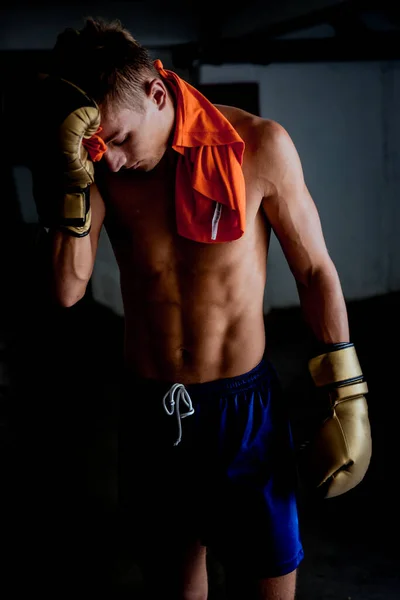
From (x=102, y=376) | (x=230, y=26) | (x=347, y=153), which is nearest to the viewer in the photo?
(x=102, y=376)

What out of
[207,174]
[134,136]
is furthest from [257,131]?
[134,136]

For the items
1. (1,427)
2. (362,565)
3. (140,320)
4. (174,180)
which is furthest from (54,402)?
(174,180)

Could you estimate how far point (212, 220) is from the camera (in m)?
1.16

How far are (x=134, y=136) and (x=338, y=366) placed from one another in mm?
609

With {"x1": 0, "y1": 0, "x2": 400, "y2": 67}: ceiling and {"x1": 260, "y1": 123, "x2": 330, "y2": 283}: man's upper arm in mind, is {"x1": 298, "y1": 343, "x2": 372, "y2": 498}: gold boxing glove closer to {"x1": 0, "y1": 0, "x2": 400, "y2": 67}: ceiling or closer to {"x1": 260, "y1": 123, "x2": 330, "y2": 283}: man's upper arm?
{"x1": 260, "y1": 123, "x2": 330, "y2": 283}: man's upper arm

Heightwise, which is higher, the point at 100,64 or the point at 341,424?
the point at 100,64

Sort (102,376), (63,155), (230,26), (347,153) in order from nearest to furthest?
(63,155) < (102,376) < (230,26) < (347,153)

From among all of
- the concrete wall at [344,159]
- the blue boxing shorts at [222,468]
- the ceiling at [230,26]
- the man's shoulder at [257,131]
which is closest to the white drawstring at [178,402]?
the blue boxing shorts at [222,468]

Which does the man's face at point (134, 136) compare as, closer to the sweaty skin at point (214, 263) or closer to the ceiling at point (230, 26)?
the sweaty skin at point (214, 263)

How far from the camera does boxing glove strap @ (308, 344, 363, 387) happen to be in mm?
1248

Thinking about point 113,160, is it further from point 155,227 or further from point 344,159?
point 344,159

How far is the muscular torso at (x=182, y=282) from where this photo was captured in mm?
1211

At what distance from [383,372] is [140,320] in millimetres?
2418

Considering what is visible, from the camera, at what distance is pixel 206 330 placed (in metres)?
1.25
